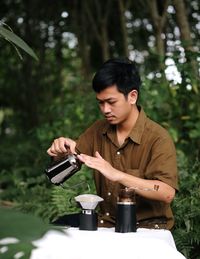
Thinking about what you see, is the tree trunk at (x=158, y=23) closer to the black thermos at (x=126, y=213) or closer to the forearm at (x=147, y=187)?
the forearm at (x=147, y=187)

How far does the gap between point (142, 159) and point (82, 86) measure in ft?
24.8

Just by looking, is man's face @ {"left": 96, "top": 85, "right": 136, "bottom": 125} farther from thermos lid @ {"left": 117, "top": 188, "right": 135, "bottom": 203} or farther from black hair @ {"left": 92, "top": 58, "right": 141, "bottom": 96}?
thermos lid @ {"left": 117, "top": 188, "right": 135, "bottom": 203}

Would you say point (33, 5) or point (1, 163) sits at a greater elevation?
point (33, 5)

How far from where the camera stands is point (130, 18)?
44.7ft

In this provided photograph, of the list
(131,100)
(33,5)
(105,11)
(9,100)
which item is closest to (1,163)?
→ (105,11)

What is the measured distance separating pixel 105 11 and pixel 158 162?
30.4 feet

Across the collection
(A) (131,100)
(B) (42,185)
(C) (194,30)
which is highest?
(C) (194,30)

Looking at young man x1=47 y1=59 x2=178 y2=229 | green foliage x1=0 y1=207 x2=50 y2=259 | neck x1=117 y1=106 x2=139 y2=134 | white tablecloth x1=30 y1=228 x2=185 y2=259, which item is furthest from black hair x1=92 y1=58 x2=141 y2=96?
green foliage x1=0 y1=207 x2=50 y2=259

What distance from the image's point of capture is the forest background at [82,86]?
5.54 metres

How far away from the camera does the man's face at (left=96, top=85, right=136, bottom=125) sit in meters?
3.05

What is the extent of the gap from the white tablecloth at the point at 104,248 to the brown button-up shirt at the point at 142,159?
0.45 m

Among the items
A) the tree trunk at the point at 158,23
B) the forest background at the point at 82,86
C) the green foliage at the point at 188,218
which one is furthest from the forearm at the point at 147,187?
the tree trunk at the point at 158,23

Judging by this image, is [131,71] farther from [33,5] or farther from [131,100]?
[33,5]

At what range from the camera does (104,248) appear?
2.53 metres
